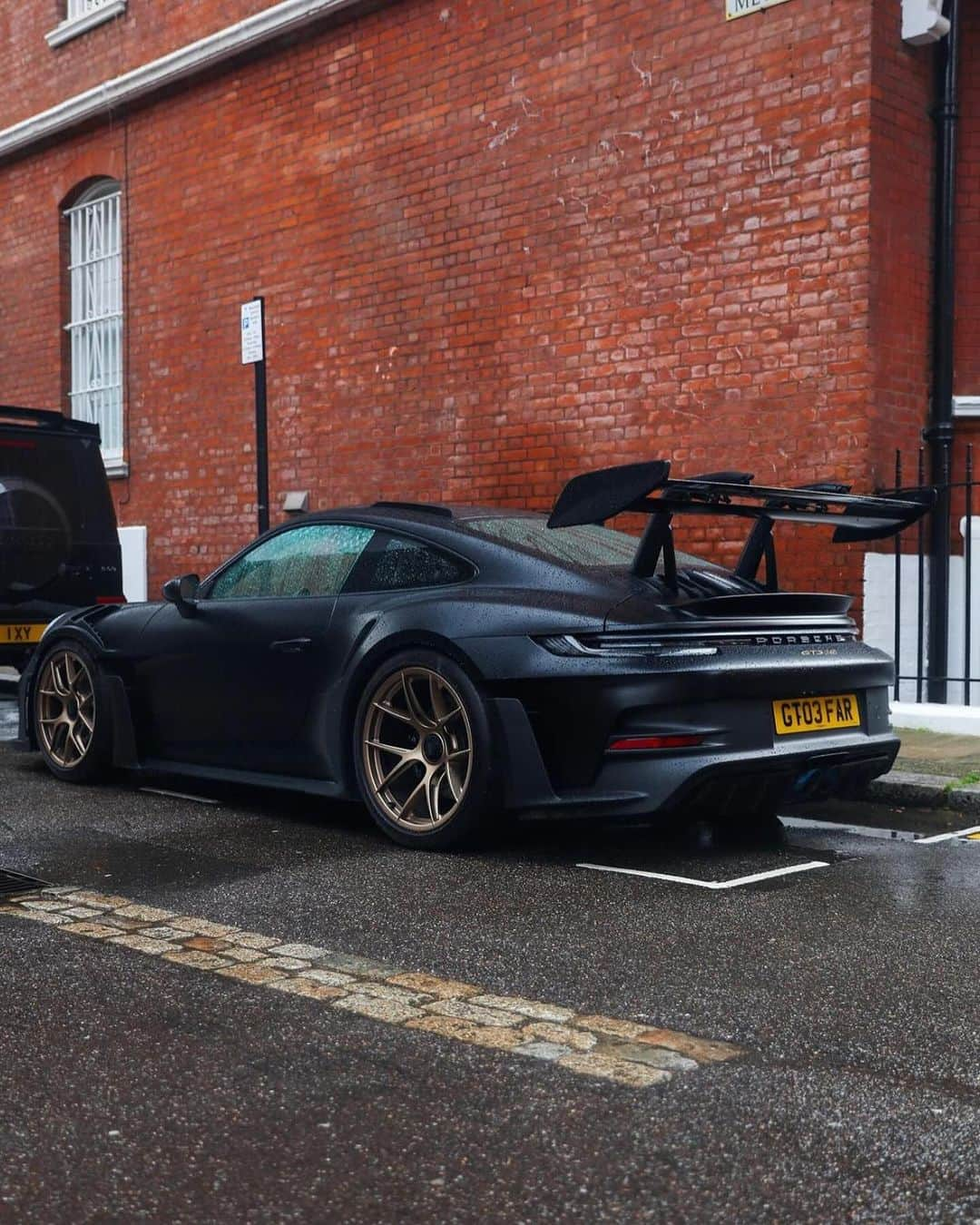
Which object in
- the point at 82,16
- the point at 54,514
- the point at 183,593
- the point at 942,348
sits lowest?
the point at 183,593

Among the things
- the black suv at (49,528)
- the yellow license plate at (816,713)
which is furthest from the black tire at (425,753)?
the black suv at (49,528)

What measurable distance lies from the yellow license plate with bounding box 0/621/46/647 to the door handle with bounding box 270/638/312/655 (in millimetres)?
4748

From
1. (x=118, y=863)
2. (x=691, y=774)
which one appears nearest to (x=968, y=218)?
(x=691, y=774)

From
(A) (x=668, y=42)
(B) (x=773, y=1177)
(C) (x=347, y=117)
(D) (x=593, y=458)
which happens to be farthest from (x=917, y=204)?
(B) (x=773, y=1177)

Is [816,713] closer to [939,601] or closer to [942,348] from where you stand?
[939,601]

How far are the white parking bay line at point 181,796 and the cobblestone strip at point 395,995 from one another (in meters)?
2.13

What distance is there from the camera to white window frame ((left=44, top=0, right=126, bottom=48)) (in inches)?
632

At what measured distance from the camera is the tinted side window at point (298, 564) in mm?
6699

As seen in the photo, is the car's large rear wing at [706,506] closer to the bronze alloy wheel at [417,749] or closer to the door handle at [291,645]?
the bronze alloy wheel at [417,749]

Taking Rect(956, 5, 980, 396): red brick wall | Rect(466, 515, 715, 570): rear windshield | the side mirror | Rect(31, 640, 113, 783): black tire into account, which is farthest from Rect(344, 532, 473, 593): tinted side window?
Rect(956, 5, 980, 396): red brick wall

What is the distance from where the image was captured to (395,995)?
3.96m

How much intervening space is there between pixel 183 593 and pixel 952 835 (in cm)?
352

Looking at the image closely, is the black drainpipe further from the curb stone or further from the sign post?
the sign post

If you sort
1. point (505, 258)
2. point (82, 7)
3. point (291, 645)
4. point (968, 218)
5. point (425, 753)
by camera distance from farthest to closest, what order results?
point (82, 7), point (505, 258), point (968, 218), point (291, 645), point (425, 753)
